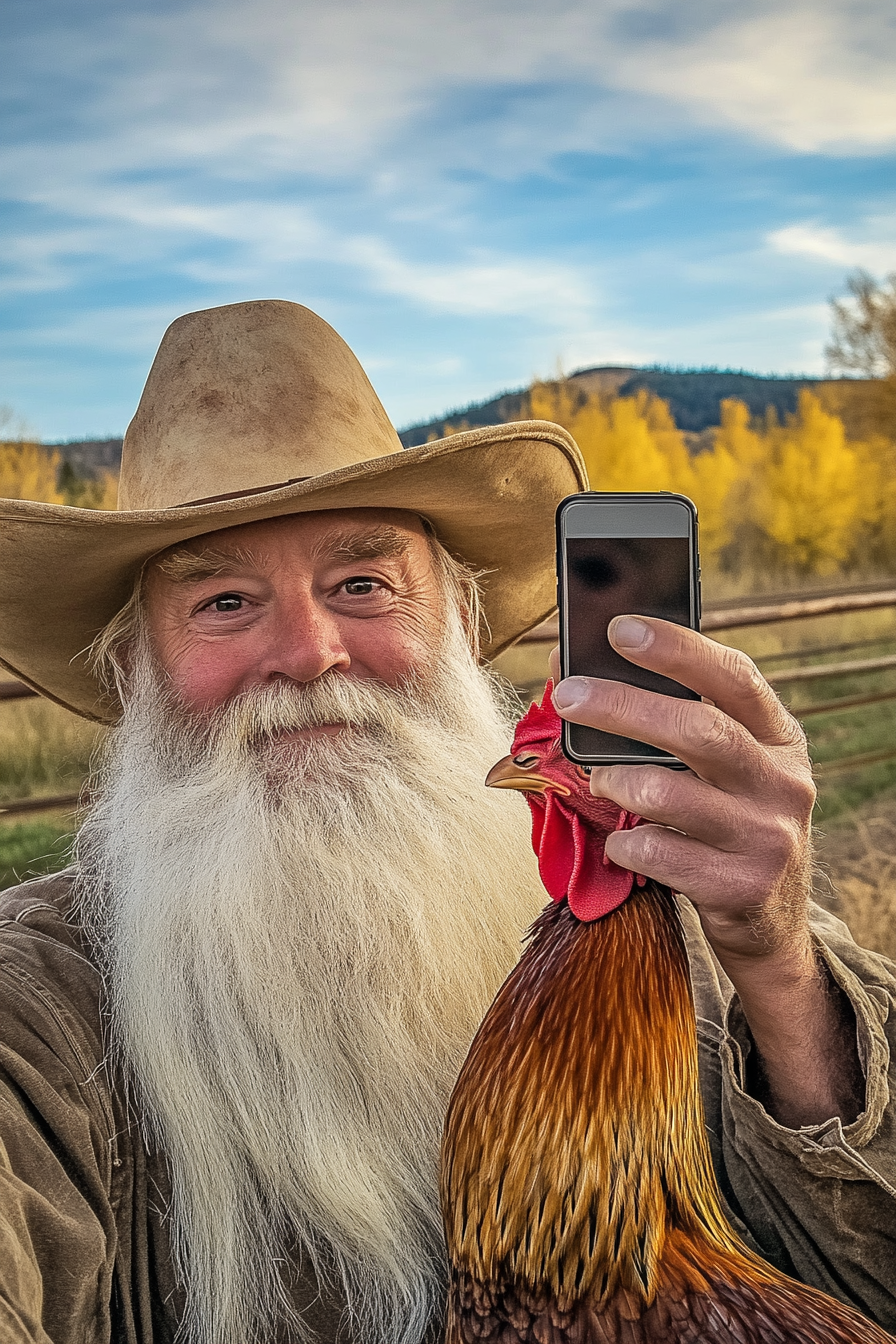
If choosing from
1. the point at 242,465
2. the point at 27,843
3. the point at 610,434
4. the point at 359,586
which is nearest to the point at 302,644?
the point at 359,586

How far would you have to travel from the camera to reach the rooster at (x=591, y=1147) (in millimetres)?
1009

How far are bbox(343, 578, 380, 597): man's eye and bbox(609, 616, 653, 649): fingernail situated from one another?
87 cm

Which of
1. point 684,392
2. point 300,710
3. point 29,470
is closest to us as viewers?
point 300,710

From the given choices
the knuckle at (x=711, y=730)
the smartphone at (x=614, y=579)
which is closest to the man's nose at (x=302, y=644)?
the smartphone at (x=614, y=579)

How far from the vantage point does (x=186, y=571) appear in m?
1.74

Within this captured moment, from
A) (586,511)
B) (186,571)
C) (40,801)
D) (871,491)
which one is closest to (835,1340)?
(586,511)

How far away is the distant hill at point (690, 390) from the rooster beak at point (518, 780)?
10.7 m

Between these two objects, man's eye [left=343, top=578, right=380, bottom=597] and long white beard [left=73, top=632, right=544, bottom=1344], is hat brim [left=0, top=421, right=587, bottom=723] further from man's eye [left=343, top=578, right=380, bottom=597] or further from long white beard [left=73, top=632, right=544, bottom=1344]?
long white beard [left=73, top=632, right=544, bottom=1344]

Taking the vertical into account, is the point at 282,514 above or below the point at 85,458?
below

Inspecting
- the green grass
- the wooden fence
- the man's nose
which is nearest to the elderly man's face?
the man's nose

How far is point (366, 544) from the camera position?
1.79m

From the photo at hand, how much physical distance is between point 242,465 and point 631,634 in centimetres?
95

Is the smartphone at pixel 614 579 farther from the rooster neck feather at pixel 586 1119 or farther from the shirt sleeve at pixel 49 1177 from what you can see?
the shirt sleeve at pixel 49 1177

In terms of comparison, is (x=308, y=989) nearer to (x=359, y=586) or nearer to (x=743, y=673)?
(x=359, y=586)
